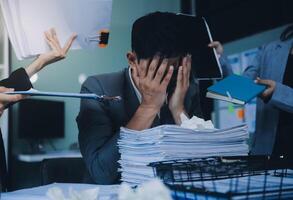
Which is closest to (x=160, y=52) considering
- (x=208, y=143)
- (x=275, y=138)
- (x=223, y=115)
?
(x=208, y=143)

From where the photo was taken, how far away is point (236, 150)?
29.2 inches

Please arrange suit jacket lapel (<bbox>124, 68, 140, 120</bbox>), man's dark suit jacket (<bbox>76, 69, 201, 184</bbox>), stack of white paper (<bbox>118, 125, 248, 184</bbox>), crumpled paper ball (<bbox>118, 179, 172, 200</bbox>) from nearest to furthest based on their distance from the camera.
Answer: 1. crumpled paper ball (<bbox>118, 179, 172, 200</bbox>)
2. stack of white paper (<bbox>118, 125, 248, 184</bbox>)
3. man's dark suit jacket (<bbox>76, 69, 201, 184</bbox>)
4. suit jacket lapel (<bbox>124, 68, 140, 120</bbox>)

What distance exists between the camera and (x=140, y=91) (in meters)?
0.93

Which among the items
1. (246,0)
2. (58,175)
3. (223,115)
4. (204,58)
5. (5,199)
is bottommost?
(223,115)

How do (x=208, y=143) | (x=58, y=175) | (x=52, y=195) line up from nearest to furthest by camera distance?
(x=52, y=195) < (x=208, y=143) < (x=58, y=175)

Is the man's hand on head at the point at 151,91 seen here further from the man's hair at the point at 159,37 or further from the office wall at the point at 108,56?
the office wall at the point at 108,56

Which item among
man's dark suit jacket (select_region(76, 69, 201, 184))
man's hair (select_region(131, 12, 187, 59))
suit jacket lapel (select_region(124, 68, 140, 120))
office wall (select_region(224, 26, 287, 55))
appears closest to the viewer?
man's dark suit jacket (select_region(76, 69, 201, 184))

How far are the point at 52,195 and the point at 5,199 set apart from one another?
18 cm

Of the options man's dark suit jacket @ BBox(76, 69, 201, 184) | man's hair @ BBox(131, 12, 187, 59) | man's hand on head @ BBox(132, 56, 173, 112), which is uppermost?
man's hair @ BBox(131, 12, 187, 59)

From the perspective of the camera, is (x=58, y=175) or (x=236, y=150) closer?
(x=236, y=150)

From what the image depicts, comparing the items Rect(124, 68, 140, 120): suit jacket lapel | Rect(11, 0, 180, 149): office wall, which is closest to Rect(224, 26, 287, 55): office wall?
Rect(11, 0, 180, 149): office wall

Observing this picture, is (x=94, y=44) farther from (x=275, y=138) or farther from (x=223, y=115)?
(x=223, y=115)

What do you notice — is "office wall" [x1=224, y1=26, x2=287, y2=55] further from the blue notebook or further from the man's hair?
the blue notebook

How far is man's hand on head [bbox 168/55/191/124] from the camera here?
1.02 m
